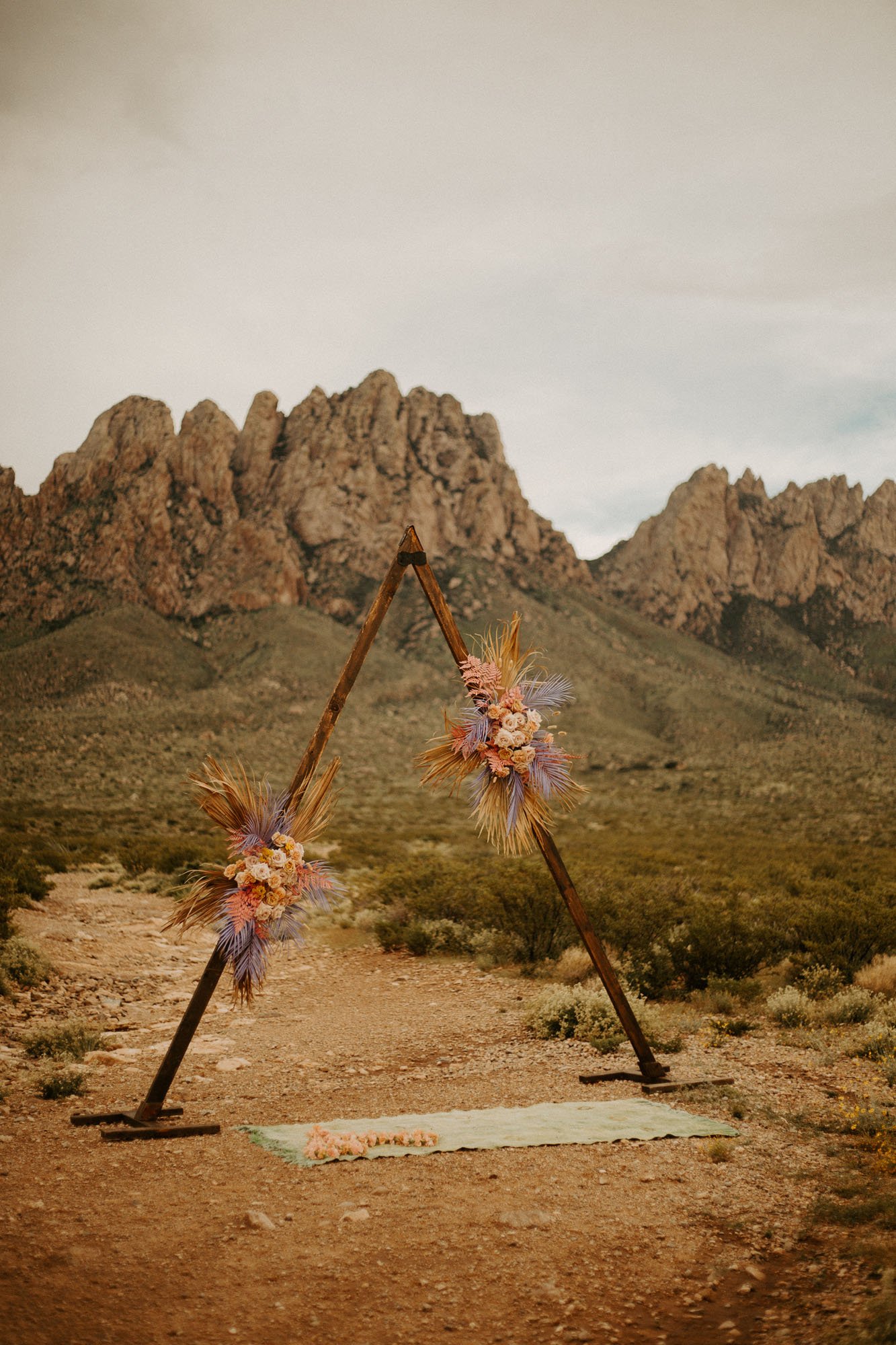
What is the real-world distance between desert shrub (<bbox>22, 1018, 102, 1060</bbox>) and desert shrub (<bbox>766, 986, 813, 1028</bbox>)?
19.7 feet

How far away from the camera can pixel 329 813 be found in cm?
562

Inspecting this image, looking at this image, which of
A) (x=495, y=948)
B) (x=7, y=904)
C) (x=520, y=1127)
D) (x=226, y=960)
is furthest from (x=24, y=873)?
(x=520, y=1127)

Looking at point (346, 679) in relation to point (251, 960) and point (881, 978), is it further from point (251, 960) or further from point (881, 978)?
point (881, 978)

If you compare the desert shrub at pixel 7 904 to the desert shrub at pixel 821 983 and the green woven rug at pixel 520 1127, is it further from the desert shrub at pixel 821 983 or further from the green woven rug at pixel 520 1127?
the desert shrub at pixel 821 983

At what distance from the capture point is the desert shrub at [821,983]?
8.64 m

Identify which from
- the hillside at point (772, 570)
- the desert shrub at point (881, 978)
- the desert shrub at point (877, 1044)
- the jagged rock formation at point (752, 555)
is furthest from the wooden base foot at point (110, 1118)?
the jagged rock formation at point (752, 555)

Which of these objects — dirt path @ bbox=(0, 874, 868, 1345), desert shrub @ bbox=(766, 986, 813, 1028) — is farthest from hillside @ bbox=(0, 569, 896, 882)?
dirt path @ bbox=(0, 874, 868, 1345)

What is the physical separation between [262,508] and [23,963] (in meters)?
78.1

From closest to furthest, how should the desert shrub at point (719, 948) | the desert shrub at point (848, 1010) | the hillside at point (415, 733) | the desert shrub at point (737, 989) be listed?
the desert shrub at point (848, 1010), the desert shrub at point (737, 989), the desert shrub at point (719, 948), the hillside at point (415, 733)

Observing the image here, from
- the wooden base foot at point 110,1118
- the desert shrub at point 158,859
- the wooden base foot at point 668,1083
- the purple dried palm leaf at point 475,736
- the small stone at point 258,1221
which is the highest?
the purple dried palm leaf at point 475,736

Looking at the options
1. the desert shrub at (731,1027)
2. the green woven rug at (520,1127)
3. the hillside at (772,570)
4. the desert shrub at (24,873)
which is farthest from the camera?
the hillside at (772,570)

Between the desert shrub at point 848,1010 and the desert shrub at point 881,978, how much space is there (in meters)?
0.67

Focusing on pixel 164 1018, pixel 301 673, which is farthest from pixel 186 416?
pixel 164 1018

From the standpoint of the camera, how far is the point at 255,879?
17.3 feet
